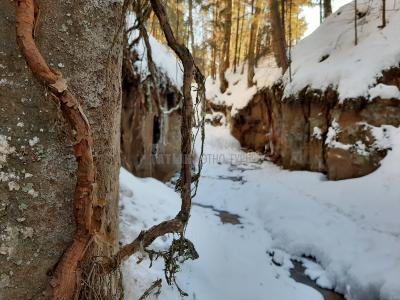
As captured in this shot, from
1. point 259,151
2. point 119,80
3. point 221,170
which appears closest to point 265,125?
point 259,151

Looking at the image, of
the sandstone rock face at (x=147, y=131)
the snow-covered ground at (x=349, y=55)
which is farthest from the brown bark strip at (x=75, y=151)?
the snow-covered ground at (x=349, y=55)

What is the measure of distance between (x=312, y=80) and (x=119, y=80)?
6.91 meters

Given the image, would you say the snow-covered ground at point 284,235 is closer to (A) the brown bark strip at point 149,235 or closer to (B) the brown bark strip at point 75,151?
(A) the brown bark strip at point 149,235

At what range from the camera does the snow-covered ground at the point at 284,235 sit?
124 inches

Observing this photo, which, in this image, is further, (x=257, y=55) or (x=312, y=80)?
(x=257, y=55)

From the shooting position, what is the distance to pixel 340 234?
4215 millimetres

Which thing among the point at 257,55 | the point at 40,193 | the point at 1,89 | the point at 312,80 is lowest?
the point at 40,193

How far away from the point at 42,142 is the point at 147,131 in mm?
5662

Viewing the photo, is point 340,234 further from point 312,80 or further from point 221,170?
point 221,170

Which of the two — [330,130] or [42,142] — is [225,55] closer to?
[330,130]

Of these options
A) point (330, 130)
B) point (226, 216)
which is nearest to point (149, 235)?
point (226, 216)

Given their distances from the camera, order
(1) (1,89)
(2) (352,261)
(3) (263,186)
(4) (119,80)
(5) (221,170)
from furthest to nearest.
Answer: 1. (5) (221,170)
2. (3) (263,186)
3. (2) (352,261)
4. (4) (119,80)
5. (1) (1,89)

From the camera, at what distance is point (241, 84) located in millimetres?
14742

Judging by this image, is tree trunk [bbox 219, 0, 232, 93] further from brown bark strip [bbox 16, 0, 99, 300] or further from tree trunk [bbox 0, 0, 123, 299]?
brown bark strip [bbox 16, 0, 99, 300]
